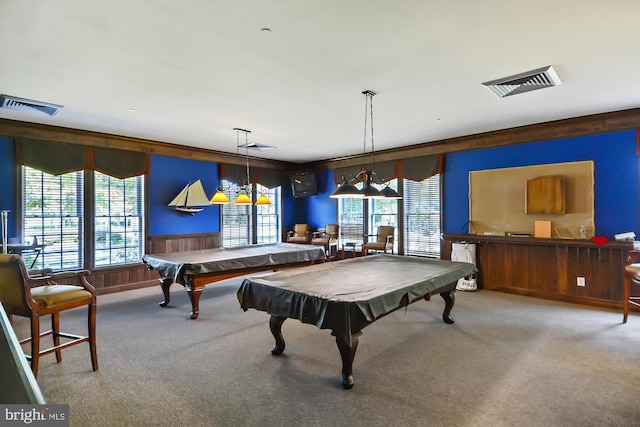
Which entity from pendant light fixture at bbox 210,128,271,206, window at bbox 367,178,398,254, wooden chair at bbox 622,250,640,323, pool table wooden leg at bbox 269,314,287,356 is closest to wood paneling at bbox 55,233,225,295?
pendant light fixture at bbox 210,128,271,206

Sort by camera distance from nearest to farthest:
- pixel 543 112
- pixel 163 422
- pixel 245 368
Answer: pixel 163 422, pixel 245 368, pixel 543 112

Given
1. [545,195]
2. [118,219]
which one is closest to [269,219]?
[118,219]

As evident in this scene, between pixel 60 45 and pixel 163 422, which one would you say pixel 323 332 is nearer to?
pixel 163 422

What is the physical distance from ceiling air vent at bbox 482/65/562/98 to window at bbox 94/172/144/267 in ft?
19.4

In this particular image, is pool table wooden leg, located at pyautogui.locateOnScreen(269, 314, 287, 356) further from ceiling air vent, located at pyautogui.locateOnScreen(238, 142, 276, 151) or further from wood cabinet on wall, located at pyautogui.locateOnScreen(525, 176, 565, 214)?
wood cabinet on wall, located at pyautogui.locateOnScreen(525, 176, 565, 214)

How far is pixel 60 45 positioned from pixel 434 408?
394cm

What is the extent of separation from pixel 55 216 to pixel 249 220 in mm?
3641

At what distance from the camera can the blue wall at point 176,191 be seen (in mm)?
6422

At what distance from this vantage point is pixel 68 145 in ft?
17.8

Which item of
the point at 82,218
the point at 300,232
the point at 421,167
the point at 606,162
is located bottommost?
the point at 300,232

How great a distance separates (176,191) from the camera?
6.72 m

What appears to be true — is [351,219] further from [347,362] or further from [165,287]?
[347,362]

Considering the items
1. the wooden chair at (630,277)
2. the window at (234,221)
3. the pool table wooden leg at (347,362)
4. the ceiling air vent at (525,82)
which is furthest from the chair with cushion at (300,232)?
the wooden chair at (630,277)

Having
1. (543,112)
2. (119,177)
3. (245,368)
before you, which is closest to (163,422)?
(245,368)
